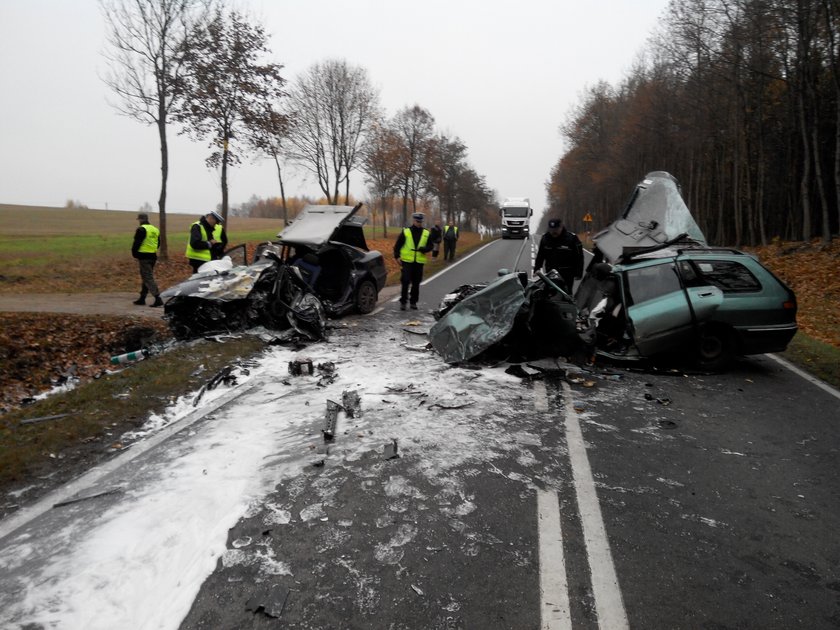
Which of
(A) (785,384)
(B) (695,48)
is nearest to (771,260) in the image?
(B) (695,48)

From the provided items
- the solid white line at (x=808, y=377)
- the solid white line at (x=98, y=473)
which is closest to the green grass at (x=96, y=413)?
the solid white line at (x=98, y=473)

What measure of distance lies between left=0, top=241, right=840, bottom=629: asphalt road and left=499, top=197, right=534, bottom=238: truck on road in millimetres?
40121

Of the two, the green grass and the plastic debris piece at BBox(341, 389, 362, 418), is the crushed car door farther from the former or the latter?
the green grass

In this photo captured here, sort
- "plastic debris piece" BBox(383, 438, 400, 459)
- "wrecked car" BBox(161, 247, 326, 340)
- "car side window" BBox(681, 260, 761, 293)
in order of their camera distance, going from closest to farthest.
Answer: "plastic debris piece" BBox(383, 438, 400, 459) → "car side window" BBox(681, 260, 761, 293) → "wrecked car" BBox(161, 247, 326, 340)

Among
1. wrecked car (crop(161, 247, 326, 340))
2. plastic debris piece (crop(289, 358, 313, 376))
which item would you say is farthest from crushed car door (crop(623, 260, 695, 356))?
wrecked car (crop(161, 247, 326, 340))

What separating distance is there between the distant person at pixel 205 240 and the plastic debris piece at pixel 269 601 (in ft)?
27.7

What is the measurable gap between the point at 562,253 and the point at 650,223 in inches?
57.0

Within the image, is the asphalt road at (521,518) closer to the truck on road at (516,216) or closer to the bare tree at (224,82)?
the bare tree at (224,82)

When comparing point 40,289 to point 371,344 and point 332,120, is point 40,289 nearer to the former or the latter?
point 371,344

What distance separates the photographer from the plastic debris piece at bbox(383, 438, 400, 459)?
4.01 m

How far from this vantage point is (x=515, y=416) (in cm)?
494

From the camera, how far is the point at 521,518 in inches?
125

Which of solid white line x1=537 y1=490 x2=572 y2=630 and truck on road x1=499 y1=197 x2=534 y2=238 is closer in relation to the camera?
solid white line x1=537 y1=490 x2=572 y2=630

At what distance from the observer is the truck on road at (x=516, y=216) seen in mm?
44375
